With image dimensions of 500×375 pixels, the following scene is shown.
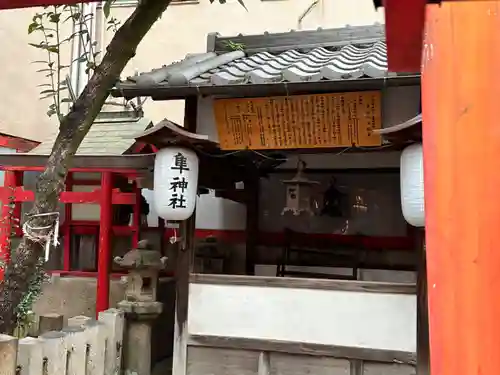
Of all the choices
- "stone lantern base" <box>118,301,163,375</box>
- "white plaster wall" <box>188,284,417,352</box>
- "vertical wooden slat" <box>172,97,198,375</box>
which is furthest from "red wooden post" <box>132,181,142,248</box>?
"white plaster wall" <box>188,284,417,352</box>

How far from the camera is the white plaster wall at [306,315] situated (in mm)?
5762

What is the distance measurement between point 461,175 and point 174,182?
14.7ft

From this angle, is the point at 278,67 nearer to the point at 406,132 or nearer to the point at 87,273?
the point at 406,132

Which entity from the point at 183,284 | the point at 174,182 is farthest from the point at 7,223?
the point at 174,182

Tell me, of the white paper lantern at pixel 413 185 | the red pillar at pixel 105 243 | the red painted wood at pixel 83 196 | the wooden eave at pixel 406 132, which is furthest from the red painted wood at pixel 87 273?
the wooden eave at pixel 406 132

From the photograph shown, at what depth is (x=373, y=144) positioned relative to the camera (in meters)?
5.96

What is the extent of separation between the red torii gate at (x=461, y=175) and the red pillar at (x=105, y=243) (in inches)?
279

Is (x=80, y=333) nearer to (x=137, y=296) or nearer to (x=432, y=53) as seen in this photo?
(x=137, y=296)

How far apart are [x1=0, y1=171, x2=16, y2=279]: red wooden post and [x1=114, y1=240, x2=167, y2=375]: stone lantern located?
6.82ft

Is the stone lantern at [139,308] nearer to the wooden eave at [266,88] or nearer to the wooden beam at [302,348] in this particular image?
the wooden beam at [302,348]

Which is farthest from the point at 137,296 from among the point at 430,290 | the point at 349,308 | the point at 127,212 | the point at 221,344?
the point at 430,290

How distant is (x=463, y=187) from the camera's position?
6.05 ft

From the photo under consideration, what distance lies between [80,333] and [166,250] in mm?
4348

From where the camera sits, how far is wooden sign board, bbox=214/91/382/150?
5.91 m
